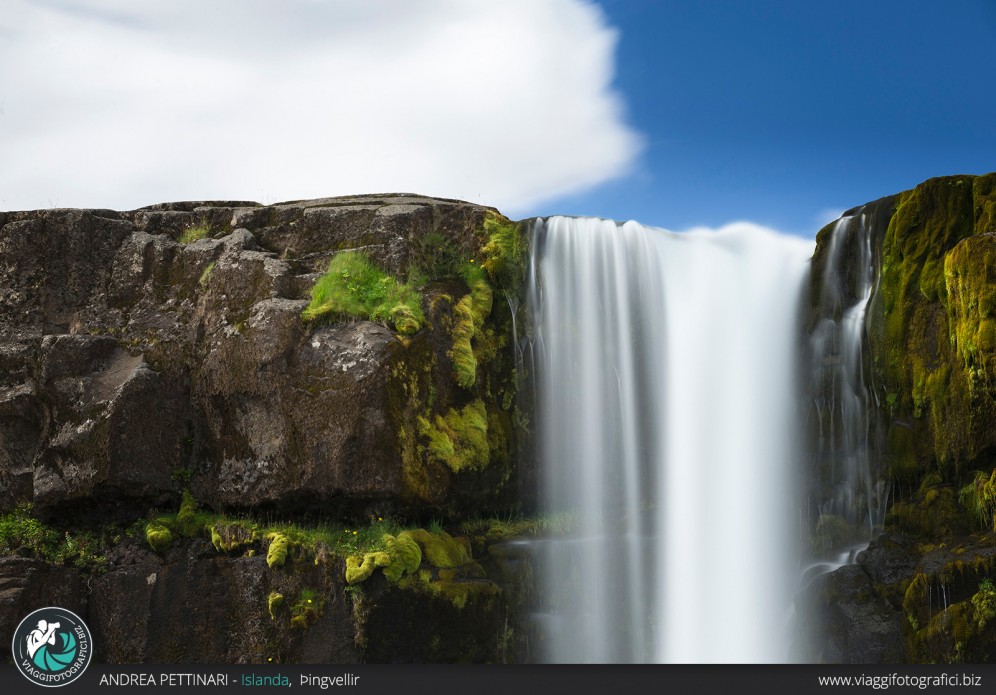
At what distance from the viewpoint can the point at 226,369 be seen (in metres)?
10.9

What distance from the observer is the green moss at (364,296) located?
35.0 ft

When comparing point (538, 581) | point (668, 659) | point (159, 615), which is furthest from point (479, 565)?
point (159, 615)

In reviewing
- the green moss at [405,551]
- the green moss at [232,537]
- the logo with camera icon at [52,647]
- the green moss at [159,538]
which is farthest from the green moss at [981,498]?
the logo with camera icon at [52,647]

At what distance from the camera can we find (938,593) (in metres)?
9.68

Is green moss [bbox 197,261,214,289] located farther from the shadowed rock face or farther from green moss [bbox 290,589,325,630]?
green moss [bbox 290,589,325,630]

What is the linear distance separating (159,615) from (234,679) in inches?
48.2

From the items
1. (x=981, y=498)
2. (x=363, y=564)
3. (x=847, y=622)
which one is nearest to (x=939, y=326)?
(x=981, y=498)

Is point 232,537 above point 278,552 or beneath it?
above

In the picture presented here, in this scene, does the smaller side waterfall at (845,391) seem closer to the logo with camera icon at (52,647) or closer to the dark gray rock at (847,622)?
the dark gray rock at (847,622)

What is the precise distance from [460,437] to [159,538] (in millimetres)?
3385

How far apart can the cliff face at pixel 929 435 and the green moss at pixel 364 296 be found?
5117mm

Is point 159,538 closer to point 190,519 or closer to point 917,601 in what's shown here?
point 190,519

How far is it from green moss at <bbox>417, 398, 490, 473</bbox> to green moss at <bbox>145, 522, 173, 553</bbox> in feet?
9.56

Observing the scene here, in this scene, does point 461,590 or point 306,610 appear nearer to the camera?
point 306,610
